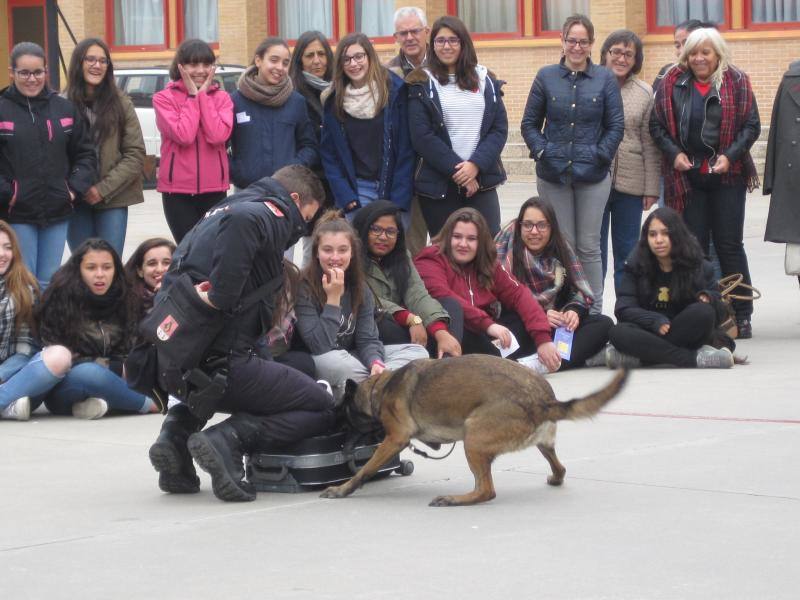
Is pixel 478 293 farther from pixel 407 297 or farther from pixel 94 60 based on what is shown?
pixel 94 60

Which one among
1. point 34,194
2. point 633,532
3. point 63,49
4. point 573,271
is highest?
point 63,49

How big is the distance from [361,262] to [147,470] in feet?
5.99

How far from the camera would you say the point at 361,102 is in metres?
9.73

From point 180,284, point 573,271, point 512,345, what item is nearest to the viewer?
point 180,284

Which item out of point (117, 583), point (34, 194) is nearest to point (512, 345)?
point (34, 194)

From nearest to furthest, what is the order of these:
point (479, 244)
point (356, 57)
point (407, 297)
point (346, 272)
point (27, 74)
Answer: point (346, 272) < point (407, 297) < point (479, 244) < point (27, 74) < point (356, 57)

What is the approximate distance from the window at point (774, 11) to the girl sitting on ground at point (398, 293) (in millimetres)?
17658

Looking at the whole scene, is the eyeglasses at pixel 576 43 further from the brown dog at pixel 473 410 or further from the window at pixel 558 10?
the window at pixel 558 10

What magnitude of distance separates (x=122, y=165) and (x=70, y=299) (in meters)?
1.77

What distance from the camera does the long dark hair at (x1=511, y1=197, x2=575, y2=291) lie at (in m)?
9.54

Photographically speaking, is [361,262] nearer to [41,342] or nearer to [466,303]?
[466,303]

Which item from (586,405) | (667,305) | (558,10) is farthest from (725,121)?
(558,10)

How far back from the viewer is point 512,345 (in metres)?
8.99

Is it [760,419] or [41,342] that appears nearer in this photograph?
[760,419]
